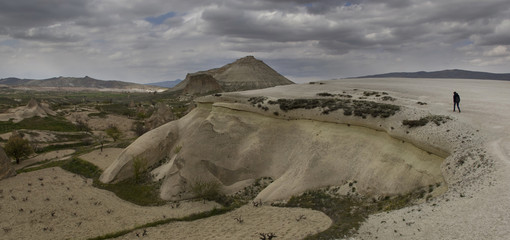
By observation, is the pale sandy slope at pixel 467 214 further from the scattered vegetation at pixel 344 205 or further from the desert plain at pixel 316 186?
the scattered vegetation at pixel 344 205

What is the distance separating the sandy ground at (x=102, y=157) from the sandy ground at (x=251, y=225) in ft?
65.8

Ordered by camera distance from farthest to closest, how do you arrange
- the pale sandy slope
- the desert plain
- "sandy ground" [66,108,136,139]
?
1. "sandy ground" [66,108,136,139]
2. the desert plain
3. the pale sandy slope

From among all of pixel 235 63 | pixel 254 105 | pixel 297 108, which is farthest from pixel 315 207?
pixel 235 63

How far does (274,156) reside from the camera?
1003 inches

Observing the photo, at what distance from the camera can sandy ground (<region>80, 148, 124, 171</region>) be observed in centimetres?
3618

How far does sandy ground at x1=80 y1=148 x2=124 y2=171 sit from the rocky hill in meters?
91.5

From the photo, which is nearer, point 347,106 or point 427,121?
point 427,121

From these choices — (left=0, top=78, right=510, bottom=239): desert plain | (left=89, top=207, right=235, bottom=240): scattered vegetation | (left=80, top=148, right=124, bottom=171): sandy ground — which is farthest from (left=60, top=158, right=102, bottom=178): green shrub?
(left=89, top=207, right=235, bottom=240): scattered vegetation

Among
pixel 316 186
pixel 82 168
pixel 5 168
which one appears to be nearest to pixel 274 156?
pixel 316 186

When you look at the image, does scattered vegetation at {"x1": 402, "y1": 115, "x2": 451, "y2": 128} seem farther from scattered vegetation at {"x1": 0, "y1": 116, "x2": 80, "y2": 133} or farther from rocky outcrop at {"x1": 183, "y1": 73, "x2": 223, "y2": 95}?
rocky outcrop at {"x1": 183, "y1": 73, "x2": 223, "y2": 95}

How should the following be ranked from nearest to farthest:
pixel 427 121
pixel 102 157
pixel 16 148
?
pixel 427 121
pixel 102 157
pixel 16 148

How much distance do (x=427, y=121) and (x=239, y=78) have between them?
146157mm

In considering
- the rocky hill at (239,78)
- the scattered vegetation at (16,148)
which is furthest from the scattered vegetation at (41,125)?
the rocky hill at (239,78)

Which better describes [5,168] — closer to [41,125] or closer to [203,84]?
[41,125]
